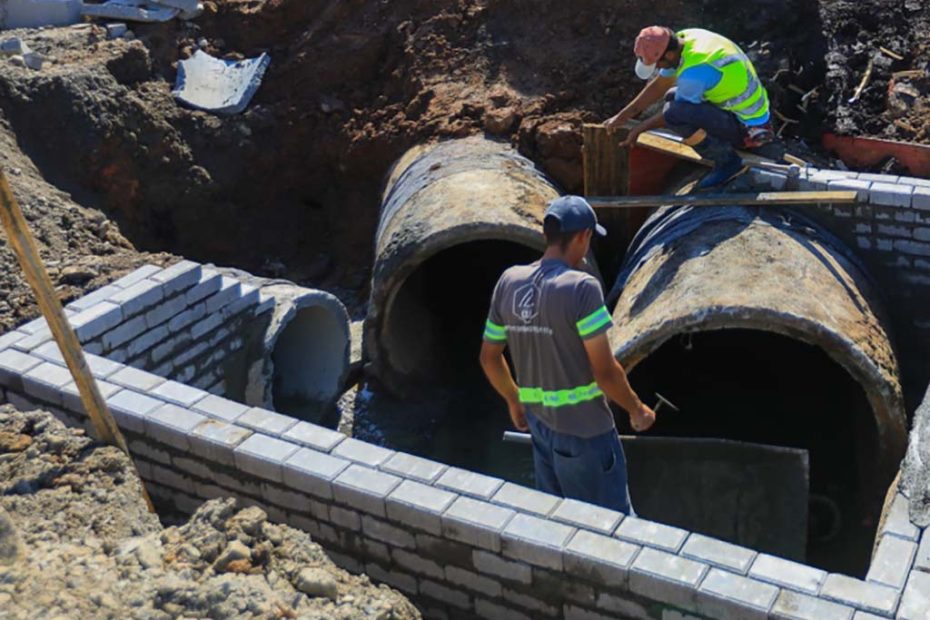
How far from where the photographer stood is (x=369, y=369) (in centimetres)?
722

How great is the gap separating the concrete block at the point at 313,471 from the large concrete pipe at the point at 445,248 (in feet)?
8.16

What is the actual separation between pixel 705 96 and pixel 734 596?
11.2ft

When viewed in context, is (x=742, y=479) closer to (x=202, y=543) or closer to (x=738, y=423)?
(x=738, y=423)

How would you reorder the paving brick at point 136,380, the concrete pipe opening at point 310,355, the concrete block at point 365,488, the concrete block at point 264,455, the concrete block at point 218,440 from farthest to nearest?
the concrete pipe opening at point 310,355
the paving brick at point 136,380
the concrete block at point 218,440
the concrete block at point 264,455
the concrete block at point 365,488

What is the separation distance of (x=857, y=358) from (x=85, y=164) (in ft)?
19.2

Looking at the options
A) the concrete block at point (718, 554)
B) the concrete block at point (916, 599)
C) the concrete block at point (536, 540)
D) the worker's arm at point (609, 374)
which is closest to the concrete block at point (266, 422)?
the concrete block at point (536, 540)

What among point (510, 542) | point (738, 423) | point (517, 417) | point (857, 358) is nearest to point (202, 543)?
point (510, 542)

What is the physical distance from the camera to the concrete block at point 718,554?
11.8 feet

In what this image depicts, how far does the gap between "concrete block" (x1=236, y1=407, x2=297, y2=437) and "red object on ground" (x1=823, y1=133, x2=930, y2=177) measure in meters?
4.42

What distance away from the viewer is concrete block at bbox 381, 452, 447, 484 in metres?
4.10

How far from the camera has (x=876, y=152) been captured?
23.3 feet

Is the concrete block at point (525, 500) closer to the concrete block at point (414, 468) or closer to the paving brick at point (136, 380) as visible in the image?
the concrete block at point (414, 468)

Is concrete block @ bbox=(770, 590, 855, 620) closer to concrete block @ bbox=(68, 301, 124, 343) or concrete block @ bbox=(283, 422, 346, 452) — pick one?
concrete block @ bbox=(283, 422, 346, 452)

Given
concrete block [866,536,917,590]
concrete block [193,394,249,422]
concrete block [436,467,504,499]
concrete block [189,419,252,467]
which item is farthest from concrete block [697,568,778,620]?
concrete block [193,394,249,422]
